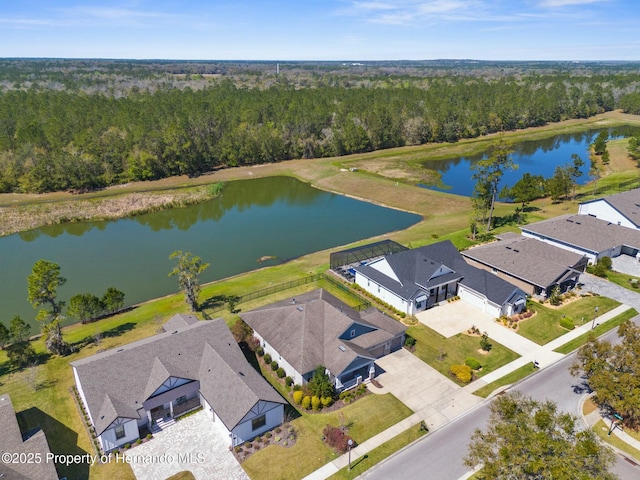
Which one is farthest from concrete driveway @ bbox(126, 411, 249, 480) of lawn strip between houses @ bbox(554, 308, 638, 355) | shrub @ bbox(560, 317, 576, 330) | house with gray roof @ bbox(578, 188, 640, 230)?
house with gray roof @ bbox(578, 188, 640, 230)

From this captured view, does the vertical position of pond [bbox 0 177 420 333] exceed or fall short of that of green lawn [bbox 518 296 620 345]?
it falls short

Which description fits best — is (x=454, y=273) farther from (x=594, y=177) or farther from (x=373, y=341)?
(x=594, y=177)

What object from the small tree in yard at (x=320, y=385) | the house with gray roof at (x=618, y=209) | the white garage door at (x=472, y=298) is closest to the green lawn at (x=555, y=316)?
the white garage door at (x=472, y=298)

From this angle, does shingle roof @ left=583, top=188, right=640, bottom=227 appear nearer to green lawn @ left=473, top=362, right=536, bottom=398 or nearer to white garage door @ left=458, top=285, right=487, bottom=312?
white garage door @ left=458, top=285, right=487, bottom=312

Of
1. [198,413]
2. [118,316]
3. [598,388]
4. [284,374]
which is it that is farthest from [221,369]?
[598,388]

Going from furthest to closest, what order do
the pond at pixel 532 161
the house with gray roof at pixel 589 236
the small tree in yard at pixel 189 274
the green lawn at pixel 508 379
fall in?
the pond at pixel 532 161
the house with gray roof at pixel 589 236
the small tree in yard at pixel 189 274
the green lawn at pixel 508 379

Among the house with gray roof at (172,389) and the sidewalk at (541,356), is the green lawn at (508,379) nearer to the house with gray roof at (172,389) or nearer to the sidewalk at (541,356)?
the sidewalk at (541,356)

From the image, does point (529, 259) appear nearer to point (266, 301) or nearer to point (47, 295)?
point (266, 301)
